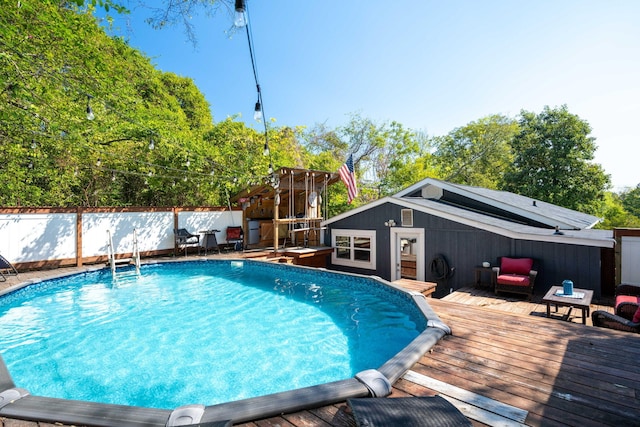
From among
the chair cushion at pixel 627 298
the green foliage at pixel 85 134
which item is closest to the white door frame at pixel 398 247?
the chair cushion at pixel 627 298

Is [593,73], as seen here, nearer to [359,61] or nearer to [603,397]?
[359,61]

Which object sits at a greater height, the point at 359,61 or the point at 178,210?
the point at 359,61

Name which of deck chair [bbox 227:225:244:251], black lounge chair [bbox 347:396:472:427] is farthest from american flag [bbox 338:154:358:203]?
black lounge chair [bbox 347:396:472:427]

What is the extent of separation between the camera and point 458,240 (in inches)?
339

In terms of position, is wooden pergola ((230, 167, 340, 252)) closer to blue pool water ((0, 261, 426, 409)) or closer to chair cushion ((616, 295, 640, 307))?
blue pool water ((0, 261, 426, 409))

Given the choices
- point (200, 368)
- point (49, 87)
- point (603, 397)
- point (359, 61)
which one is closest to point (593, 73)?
point (359, 61)

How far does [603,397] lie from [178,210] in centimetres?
1301

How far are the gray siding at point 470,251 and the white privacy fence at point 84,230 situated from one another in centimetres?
708

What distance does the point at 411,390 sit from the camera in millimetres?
2547

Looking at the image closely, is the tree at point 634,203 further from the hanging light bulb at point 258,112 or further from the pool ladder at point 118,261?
the pool ladder at point 118,261

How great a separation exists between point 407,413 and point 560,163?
2410cm

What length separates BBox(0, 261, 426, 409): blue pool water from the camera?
397 centimetres

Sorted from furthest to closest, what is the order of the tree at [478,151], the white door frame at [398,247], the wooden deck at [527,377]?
the tree at [478,151]
the white door frame at [398,247]
the wooden deck at [527,377]

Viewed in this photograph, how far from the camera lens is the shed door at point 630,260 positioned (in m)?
5.65
